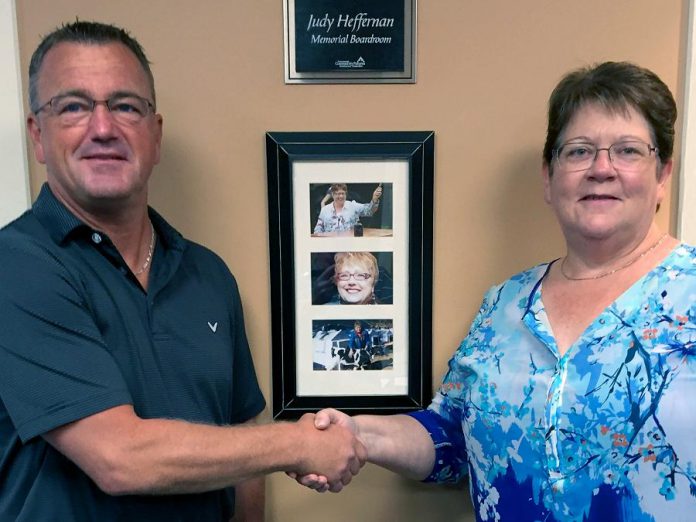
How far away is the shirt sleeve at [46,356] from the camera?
0.92m

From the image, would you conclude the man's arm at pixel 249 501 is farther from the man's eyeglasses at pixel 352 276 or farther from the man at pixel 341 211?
the man at pixel 341 211

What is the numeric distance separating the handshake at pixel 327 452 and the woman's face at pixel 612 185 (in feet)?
2.27

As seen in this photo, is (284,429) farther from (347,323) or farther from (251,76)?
(251,76)

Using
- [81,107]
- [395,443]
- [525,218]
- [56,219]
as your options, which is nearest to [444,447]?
[395,443]

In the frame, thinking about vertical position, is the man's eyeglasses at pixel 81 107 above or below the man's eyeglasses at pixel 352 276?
above

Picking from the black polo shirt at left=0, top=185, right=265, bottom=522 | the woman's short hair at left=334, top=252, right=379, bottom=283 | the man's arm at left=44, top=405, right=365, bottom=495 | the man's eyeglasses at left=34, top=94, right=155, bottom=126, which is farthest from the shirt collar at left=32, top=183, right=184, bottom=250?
the woman's short hair at left=334, top=252, right=379, bottom=283

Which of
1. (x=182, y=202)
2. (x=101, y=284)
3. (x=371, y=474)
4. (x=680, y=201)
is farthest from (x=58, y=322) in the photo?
(x=680, y=201)

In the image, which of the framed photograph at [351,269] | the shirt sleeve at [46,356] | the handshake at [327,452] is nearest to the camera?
the shirt sleeve at [46,356]

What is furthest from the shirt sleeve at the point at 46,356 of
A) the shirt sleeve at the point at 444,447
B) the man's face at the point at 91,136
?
the shirt sleeve at the point at 444,447

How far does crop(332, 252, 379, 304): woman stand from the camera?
1479 mm

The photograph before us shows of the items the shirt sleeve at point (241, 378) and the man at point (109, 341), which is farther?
the shirt sleeve at point (241, 378)

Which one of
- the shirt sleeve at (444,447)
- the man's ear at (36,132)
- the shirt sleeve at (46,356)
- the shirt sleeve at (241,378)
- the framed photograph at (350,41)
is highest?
the framed photograph at (350,41)

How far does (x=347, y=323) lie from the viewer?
150 centimetres

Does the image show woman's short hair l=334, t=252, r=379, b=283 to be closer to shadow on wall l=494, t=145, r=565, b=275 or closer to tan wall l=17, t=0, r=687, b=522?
tan wall l=17, t=0, r=687, b=522
